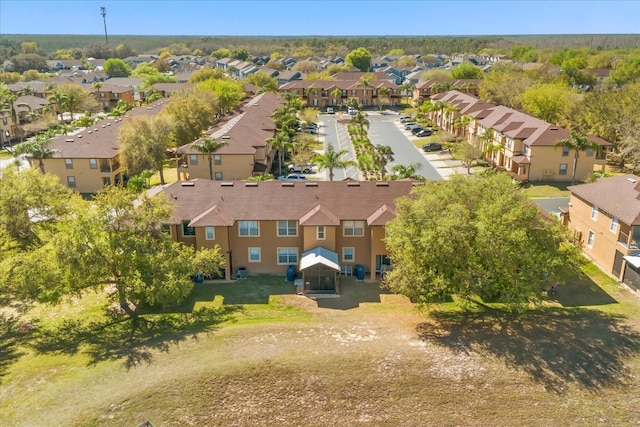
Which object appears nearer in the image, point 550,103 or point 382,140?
point 550,103

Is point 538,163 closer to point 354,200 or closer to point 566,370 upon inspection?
point 354,200

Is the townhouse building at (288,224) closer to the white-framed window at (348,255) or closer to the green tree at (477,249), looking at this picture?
the white-framed window at (348,255)

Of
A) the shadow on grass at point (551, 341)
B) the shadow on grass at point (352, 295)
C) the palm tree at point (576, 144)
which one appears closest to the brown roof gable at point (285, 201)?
the shadow on grass at point (352, 295)

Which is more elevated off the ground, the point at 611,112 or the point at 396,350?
the point at 611,112

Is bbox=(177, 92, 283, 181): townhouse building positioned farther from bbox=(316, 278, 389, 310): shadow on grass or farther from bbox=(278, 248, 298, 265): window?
bbox=(316, 278, 389, 310): shadow on grass

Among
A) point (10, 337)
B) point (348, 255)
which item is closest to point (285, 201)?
point (348, 255)

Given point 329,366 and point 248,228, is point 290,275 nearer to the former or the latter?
point 248,228

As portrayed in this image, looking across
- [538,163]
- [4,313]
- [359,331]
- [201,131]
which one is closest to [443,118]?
[538,163]
